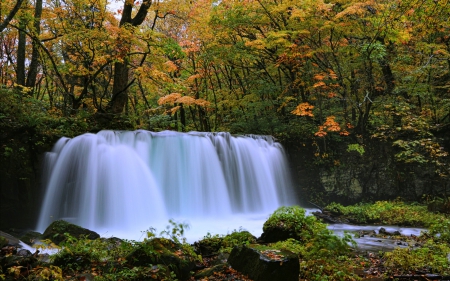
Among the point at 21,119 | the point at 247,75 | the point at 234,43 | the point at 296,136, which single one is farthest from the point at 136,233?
the point at 247,75

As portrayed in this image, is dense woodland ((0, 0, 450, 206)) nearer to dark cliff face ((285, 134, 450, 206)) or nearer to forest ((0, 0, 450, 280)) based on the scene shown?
forest ((0, 0, 450, 280))

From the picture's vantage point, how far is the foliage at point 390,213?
29.8 ft

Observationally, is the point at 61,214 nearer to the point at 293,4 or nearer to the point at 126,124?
the point at 126,124

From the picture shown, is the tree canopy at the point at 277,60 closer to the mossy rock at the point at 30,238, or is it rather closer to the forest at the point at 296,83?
the forest at the point at 296,83

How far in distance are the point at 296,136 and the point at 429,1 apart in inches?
328

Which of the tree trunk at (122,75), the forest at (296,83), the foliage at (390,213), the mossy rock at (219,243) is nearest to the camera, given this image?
the mossy rock at (219,243)

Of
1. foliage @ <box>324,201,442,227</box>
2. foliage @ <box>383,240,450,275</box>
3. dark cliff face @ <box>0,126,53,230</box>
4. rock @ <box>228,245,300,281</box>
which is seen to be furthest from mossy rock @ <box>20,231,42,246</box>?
foliage @ <box>324,201,442,227</box>

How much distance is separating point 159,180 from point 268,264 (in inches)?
269

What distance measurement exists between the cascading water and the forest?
2.33ft

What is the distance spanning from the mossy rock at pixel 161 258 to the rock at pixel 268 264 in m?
0.77

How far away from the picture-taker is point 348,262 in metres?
5.18

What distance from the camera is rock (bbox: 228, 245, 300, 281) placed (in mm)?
3930

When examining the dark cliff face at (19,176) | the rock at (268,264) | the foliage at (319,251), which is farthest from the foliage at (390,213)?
the dark cliff face at (19,176)

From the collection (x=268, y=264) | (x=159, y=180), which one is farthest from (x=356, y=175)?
(x=268, y=264)
